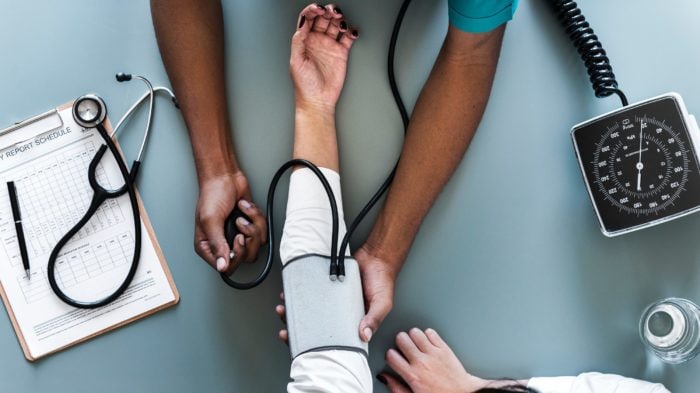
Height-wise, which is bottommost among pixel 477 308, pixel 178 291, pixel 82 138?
pixel 477 308

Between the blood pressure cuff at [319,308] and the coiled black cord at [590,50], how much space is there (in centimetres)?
58

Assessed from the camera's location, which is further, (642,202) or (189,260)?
(189,260)

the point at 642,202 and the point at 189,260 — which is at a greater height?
the point at 189,260

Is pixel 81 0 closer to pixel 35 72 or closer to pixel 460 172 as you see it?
pixel 35 72

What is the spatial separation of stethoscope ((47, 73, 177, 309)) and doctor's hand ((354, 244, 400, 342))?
426 millimetres

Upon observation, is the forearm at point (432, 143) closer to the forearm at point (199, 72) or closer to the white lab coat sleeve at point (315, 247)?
the white lab coat sleeve at point (315, 247)

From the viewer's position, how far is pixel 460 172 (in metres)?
1.12

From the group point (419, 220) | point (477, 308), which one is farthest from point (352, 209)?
point (477, 308)

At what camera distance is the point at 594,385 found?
3.37 ft

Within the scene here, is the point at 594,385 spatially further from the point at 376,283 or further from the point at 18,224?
the point at 18,224

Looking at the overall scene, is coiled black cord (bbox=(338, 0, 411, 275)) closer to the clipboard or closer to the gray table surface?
the gray table surface

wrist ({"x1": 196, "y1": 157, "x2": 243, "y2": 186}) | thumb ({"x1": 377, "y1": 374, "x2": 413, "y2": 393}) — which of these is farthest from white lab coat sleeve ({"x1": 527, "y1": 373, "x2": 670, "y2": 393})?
wrist ({"x1": 196, "y1": 157, "x2": 243, "y2": 186})

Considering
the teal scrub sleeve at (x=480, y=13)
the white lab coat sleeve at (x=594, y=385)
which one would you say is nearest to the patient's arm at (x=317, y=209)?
the teal scrub sleeve at (x=480, y=13)

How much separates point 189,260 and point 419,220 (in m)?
0.45
